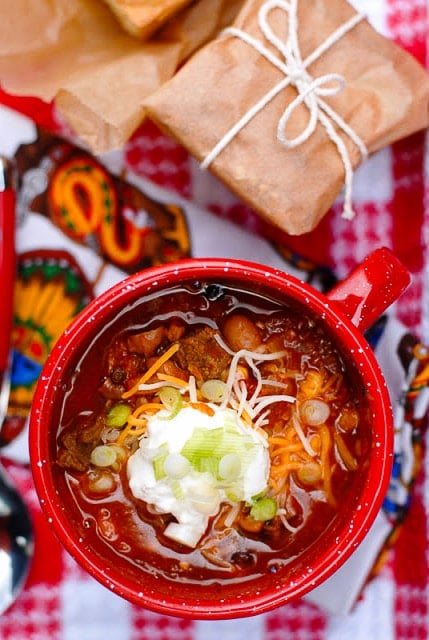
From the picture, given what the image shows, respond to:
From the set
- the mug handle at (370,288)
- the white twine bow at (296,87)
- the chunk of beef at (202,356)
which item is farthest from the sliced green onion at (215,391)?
the white twine bow at (296,87)

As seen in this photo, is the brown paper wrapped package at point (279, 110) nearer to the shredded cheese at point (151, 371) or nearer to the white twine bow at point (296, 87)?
the white twine bow at point (296, 87)

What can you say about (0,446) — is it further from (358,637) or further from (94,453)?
(358,637)

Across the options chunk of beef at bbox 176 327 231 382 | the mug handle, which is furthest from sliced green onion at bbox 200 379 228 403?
the mug handle

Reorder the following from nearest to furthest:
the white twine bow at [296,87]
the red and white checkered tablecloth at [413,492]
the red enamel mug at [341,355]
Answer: the red enamel mug at [341,355], the white twine bow at [296,87], the red and white checkered tablecloth at [413,492]

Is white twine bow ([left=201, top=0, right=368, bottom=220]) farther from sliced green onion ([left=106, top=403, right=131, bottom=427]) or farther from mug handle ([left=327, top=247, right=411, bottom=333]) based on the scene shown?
sliced green onion ([left=106, top=403, right=131, bottom=427])

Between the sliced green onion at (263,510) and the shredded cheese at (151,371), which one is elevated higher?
the shredded cheese at (151,371)

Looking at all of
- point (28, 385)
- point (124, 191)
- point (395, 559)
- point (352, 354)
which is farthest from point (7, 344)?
point (395, 559)
